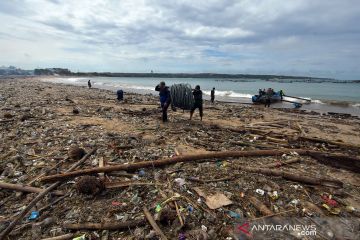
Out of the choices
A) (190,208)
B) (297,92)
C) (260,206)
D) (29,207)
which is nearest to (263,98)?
(260,206)

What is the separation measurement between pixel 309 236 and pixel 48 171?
5.76 metres

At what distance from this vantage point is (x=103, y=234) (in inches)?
161

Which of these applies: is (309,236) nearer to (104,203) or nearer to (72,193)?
(104,203)

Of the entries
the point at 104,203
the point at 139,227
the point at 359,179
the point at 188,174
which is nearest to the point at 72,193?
the point at 104,203

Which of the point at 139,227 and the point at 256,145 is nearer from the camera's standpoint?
the point at 139,227

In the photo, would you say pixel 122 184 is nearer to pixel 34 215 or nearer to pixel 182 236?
pixel 34 215

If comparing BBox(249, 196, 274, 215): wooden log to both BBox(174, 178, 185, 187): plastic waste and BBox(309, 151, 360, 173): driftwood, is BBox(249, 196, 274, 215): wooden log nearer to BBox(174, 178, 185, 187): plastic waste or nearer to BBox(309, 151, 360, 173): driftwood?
BBox(174, 178, 185, 187): plastic waste

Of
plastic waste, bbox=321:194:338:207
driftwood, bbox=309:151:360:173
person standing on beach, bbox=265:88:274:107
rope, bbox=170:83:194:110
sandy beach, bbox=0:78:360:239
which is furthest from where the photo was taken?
person standing on beach, bbox=265:88:274:107

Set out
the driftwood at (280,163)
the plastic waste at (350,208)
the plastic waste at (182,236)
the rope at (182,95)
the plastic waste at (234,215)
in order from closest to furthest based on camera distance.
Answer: the plastic waste at (182,236) → the plastic waste at (234,215) → the plastic waste at (350,208) → the driftwood at (280,163) → the rope at (182,95)

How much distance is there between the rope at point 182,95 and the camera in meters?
11.5

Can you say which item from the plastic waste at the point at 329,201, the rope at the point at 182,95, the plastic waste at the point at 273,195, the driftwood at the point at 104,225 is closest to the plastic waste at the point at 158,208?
the driftwood at the point at 104,225

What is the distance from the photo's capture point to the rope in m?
11.5

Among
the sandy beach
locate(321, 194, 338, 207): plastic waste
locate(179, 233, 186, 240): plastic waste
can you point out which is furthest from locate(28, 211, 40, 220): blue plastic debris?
locate(321, 194, 338, 207): plastic waste

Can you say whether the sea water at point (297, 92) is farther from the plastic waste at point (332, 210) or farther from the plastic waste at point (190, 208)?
the plastic waste at point (190, 208)
